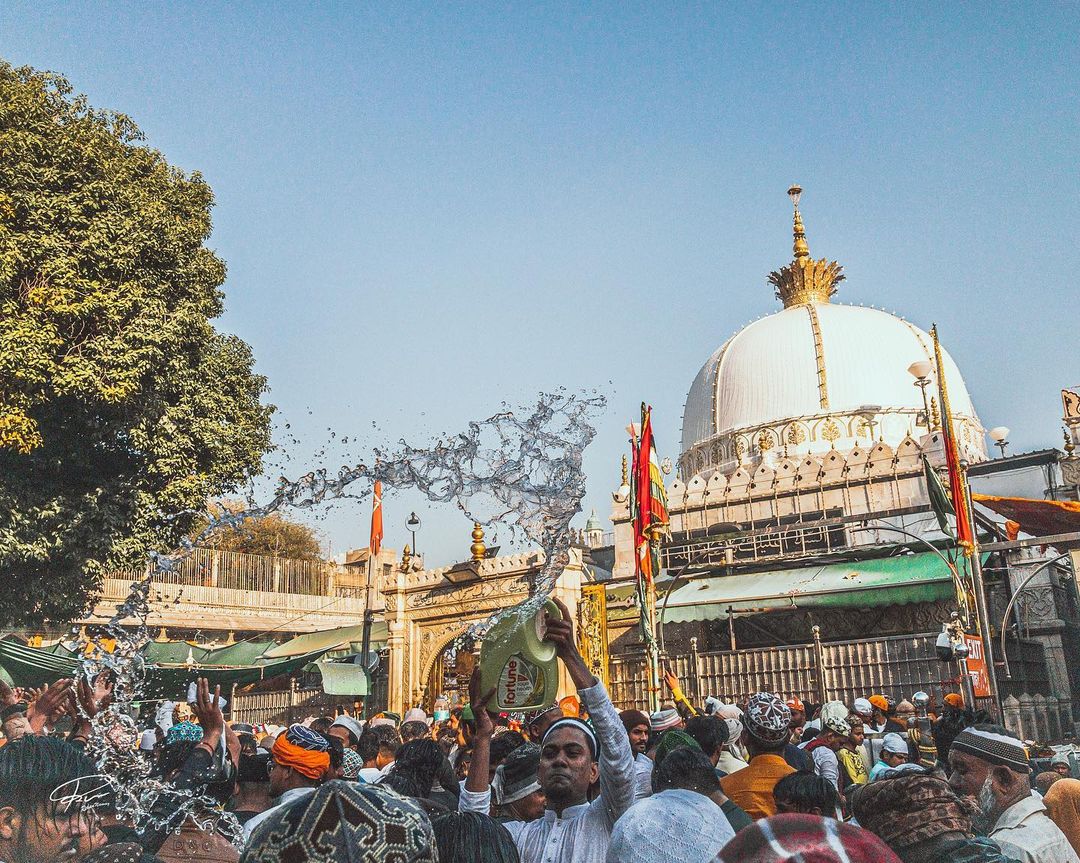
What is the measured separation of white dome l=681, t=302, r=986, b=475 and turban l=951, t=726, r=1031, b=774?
26121 mm

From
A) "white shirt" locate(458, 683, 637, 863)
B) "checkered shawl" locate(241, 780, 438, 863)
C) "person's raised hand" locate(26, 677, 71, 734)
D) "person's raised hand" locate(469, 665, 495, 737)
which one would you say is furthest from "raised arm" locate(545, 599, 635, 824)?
"person's raised hand" locate(26, 677, 71, 734)

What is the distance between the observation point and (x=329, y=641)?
2453cm

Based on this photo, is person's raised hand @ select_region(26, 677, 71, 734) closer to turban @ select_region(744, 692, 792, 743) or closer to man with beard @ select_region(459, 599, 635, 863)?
man with beard @ select_region(459, 599, 635, 863)

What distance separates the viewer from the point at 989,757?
12.4ft

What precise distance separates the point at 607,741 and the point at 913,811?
4.74ft

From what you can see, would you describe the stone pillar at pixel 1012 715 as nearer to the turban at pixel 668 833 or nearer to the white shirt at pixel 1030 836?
the white shirt at pixel 1030 836

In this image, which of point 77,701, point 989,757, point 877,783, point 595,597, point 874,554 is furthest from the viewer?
point 595,597

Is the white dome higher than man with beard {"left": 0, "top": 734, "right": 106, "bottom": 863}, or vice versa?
the white dome

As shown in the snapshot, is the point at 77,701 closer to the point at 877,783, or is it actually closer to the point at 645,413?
the point at 877,783

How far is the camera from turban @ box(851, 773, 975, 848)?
97.5 inches

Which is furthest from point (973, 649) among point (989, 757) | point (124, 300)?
point (124, 300)

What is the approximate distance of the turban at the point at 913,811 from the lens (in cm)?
248

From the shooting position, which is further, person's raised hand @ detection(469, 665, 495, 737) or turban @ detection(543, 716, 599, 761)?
person's raised hand @ detection(469, 665, 495, 737)

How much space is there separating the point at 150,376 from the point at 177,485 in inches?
71.7
